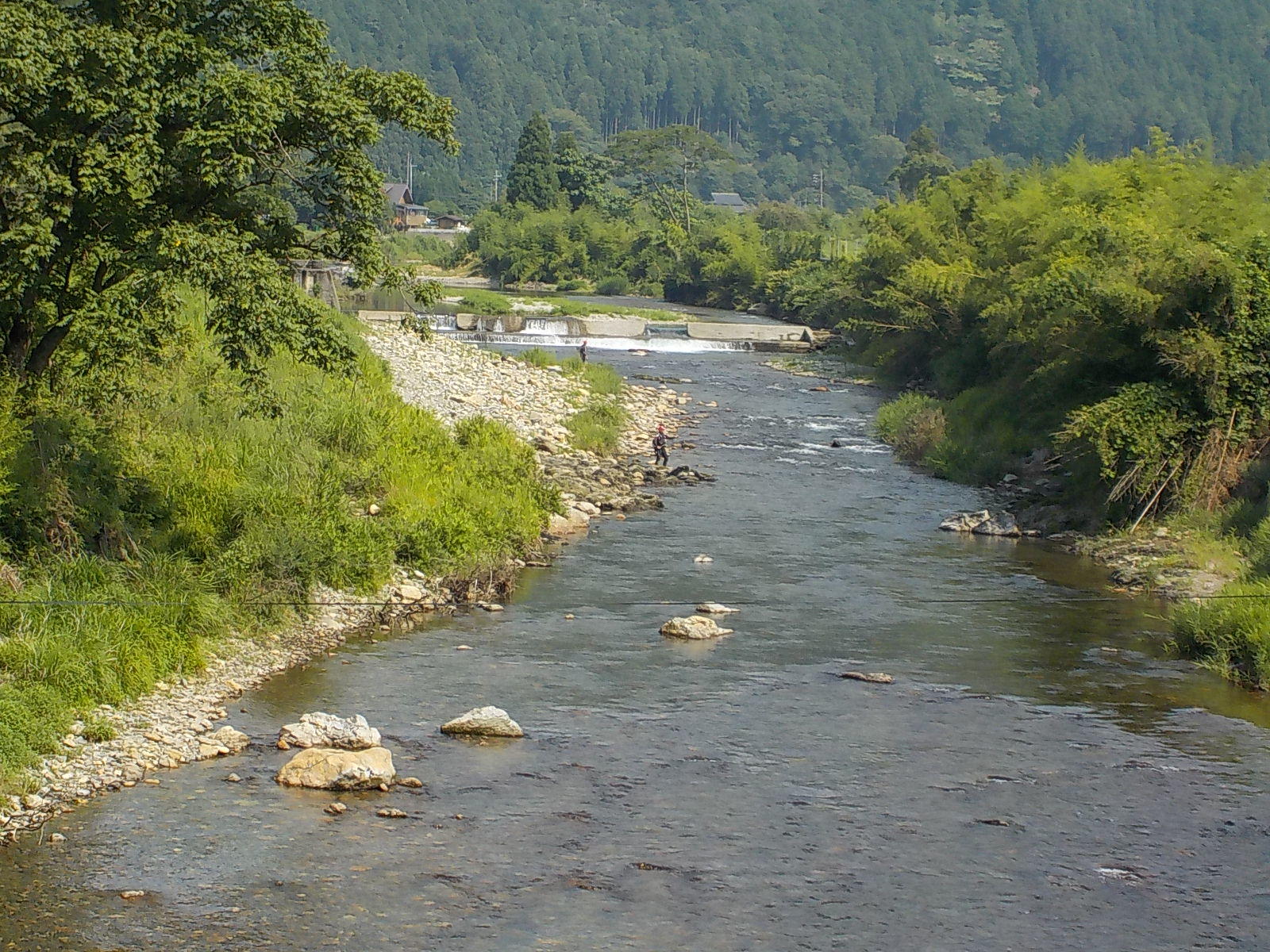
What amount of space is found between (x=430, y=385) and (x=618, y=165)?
91.0 m

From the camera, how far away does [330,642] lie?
18.5m

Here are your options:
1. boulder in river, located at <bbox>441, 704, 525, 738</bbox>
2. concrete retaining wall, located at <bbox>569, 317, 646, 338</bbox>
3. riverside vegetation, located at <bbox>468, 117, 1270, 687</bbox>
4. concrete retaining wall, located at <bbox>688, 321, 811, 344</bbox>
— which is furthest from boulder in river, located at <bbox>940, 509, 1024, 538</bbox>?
concrete retaining wall, located at <bbox>688, 321, 811, 344</bbox>

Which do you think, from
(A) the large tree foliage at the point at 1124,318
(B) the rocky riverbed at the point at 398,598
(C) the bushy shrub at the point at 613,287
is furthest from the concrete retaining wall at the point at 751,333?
(C) the bushy shrub at the point at 613,287

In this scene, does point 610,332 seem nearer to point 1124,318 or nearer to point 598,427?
point 598,427

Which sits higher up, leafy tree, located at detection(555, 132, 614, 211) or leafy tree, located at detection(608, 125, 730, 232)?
leafy tree, located at detection(608, 125, 730, 232)

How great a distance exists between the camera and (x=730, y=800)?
1405 centimetres

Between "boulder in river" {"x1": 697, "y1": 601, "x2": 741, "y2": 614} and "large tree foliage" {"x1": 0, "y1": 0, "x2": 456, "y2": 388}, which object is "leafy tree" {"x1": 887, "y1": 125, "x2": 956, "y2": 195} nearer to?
"boulder in river" {"x1": 697, "y1": 601, "x2": 741, "y2": 614}

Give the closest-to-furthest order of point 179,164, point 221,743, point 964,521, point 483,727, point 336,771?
point 336,771, point 221,743, point 483,727, point 179,164, point 964,521

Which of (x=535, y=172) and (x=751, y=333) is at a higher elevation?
(x=535, y=172)

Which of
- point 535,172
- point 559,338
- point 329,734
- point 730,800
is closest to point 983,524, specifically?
point 730,800

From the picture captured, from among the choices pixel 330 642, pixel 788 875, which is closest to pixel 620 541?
pixel 330 642

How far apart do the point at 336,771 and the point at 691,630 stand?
6797mm

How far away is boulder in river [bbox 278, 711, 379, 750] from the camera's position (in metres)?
14.7

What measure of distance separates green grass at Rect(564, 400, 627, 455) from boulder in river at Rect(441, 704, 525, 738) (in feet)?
57.7
